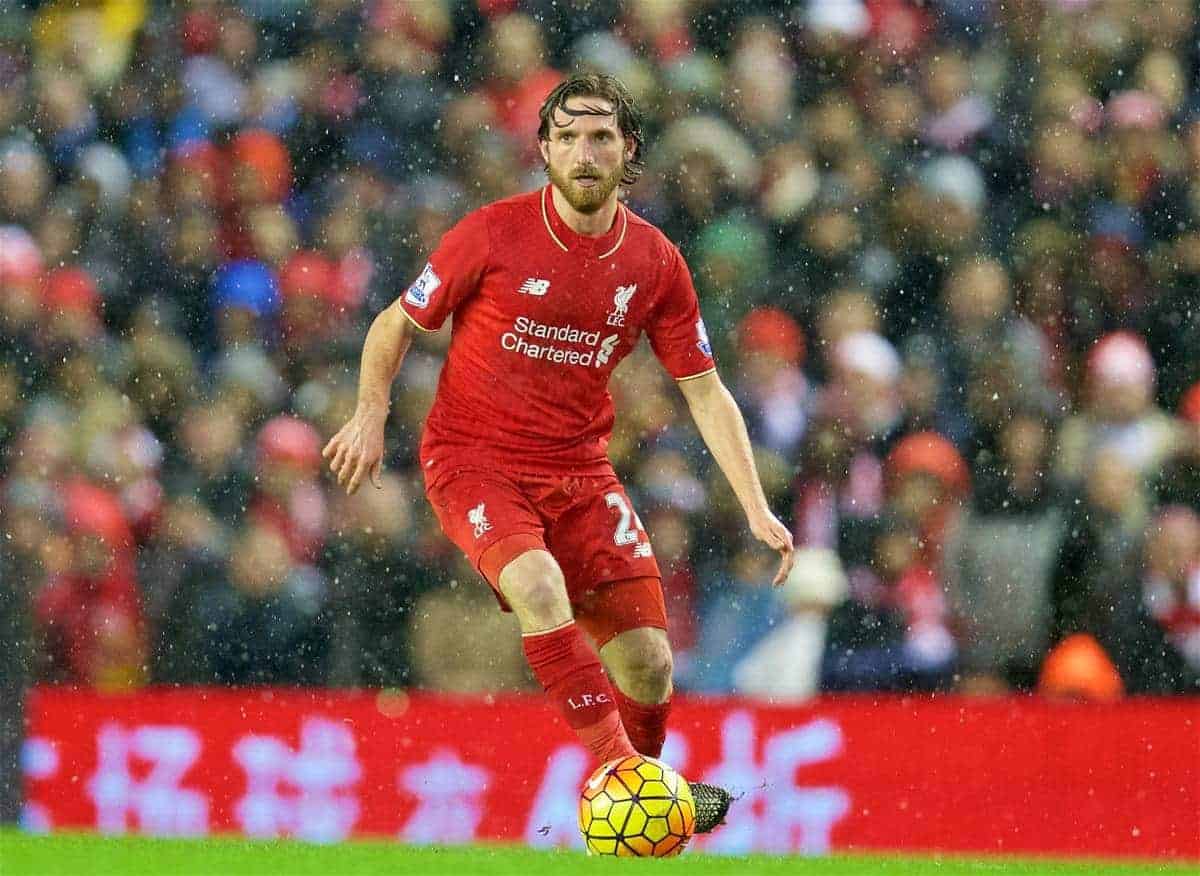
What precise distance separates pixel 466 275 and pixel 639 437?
8.19ft

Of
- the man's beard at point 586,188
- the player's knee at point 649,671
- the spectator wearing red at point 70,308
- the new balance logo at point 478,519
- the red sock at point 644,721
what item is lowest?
the red sock at point 644,721

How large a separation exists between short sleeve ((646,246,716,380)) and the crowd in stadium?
69.0 inches

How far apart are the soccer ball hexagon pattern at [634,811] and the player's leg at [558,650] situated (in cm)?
12

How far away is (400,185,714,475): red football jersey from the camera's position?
18.5 feet

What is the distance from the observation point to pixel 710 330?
8.19m

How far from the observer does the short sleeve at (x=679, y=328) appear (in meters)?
5.89

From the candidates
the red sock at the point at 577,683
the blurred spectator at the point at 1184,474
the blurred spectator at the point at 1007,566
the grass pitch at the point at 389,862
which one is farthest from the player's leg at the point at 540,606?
the blurred spectator at the point at 1184,474

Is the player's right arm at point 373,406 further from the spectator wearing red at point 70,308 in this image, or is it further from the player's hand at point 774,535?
the spectator wearing red at point 70,308

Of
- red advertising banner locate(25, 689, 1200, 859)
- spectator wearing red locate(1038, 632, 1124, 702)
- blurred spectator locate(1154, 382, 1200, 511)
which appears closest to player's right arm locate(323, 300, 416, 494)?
red advertising banner locate(25, 689, 1200, 859)

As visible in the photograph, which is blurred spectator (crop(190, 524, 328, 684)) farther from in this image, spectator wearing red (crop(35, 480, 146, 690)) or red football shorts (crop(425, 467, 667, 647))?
red football shorts (crop(425, 467, 667, 647))

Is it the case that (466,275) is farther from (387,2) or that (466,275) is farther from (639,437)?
(387,2)

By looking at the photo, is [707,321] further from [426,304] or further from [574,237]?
[426,304]

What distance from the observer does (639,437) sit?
805cm

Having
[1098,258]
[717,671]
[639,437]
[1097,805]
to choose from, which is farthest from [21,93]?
Result: [1097,805]
